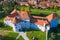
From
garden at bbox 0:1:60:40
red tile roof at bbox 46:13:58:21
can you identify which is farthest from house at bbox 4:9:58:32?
garden at bbox 0:1:60:40

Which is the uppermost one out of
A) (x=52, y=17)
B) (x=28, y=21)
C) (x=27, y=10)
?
(x=27, y=10)

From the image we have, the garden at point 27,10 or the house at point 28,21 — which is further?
the house at point 28,21

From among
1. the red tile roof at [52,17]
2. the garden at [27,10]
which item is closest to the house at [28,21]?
the red tile roof at [52,17]

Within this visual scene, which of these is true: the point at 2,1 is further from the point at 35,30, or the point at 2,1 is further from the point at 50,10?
the point at 35,30

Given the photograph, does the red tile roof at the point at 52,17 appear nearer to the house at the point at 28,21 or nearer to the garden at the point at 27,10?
the house at the point at 28,21

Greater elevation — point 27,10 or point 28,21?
→ point 27,10

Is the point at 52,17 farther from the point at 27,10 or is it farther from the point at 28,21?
the point at 27,10

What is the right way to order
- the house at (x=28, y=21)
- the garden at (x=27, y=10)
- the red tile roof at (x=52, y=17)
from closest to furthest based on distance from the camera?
1. the garden at (x=27, y=10)
2. the house at (x=28, y=21)
3. the red tile roof at (x=52, y=17)

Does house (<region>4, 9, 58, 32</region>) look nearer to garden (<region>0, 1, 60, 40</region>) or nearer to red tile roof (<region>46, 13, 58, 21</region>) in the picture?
red tile roof (<region>46, 13, 58, 21</region>)

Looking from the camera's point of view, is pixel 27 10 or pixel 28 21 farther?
pixel 27 10

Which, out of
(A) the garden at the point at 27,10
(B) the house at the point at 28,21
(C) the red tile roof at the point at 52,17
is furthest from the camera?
(C) the red tile roof at the point at 52,17

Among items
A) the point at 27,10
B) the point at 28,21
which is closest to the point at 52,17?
the point at 28,21
